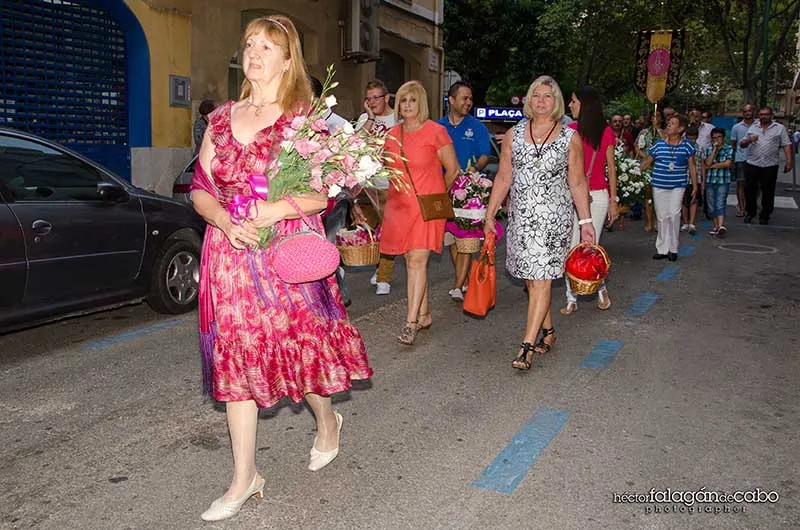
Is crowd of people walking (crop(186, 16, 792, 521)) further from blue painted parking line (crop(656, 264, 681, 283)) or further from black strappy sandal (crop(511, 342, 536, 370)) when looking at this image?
blue painted parking line (crop(656, 264, 681, 283))

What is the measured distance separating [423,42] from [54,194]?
1760 centimetres

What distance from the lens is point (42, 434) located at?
4.42 meters

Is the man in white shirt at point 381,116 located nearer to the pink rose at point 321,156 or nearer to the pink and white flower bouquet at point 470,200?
the pink and white flower bouquet at point 470,200

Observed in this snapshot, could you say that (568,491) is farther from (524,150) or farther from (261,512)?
(524,150)

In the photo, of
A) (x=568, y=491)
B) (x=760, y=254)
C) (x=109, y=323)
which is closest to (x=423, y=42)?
(x=760, y=254)

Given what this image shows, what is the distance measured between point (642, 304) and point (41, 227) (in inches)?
210

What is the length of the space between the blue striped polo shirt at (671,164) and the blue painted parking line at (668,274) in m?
1.10

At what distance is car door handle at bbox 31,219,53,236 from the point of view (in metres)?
5.65

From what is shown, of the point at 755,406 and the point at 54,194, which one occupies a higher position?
the point at 54,194

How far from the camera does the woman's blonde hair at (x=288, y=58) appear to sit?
10.6 feet

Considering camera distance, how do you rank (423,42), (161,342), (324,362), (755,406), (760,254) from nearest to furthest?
(324,362)
(755,406)
(161,342)
(760,254)
(423,42)

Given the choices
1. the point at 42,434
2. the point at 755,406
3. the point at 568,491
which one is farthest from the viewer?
the point at 755,406

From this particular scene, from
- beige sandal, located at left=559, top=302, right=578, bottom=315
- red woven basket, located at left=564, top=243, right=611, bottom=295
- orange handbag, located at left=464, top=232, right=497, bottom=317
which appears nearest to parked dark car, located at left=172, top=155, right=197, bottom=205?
beige sandal, located at left=559, top=302, right=578, bottom=315

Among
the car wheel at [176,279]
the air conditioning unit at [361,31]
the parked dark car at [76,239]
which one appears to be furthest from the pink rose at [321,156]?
the air conditioning unit at [361,31]
